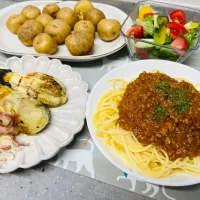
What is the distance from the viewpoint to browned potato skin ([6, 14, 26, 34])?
1.92 metres

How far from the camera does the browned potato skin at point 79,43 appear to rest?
5.44ft

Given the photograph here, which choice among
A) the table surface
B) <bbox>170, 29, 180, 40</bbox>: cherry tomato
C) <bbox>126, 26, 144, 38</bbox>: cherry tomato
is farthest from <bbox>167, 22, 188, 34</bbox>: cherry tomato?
the table surface

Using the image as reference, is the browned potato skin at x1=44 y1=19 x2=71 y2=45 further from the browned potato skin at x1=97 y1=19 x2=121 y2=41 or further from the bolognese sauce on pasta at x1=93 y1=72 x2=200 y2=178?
the bolognese sauce on pasta at x1=93 y1=72 x2=200 y2=178

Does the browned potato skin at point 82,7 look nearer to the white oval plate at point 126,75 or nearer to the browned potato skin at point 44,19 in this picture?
the browned potato skin at point 44,19

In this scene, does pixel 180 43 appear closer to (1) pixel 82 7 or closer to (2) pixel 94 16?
(2) pixel 94 16

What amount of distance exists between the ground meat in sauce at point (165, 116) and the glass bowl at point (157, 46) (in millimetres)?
300

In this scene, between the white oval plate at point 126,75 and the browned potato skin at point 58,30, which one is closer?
the white oval plate at point 126,75

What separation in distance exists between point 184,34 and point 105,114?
0.70 metres

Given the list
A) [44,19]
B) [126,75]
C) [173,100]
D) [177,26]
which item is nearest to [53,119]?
[126,75]

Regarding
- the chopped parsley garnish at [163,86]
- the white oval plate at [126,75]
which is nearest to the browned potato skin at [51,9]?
the white oval plate at [126,75]

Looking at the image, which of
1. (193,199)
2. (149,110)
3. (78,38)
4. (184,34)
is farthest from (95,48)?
(193,199)

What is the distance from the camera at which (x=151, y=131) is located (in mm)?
1215

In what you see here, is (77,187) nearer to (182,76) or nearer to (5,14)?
(182,76)

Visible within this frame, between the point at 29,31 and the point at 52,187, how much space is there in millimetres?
1026
